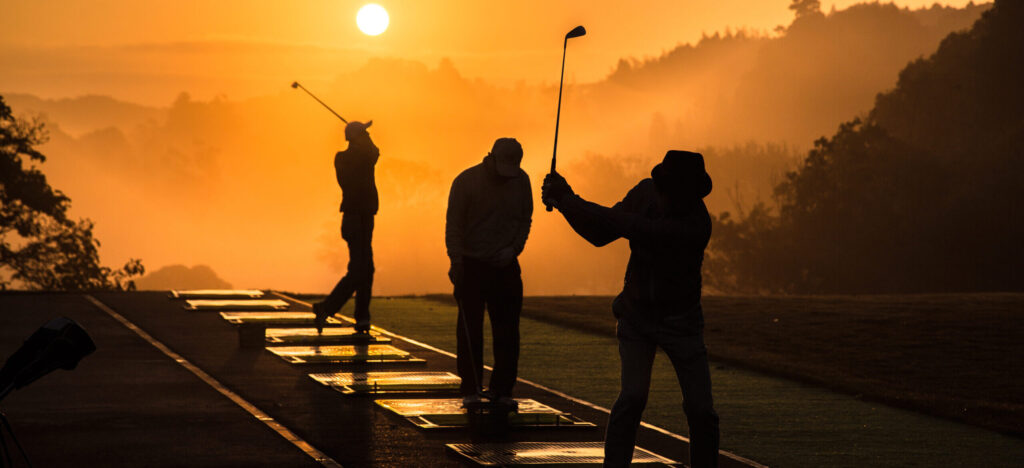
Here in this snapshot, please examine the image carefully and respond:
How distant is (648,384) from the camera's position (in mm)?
7691

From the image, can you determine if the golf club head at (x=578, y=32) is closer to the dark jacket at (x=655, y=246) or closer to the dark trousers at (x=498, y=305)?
the dark jacket at (x=655, y=246)

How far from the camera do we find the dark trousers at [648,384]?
7.64m

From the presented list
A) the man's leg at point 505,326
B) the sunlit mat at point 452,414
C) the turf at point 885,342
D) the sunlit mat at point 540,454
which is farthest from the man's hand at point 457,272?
the turf at point 885,342

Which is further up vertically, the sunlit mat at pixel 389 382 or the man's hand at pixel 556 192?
the man's hand at pixel 556 192

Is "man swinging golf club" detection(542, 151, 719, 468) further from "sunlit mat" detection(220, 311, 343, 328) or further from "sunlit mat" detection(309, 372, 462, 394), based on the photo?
"sunlit mat" detection(220, 311, 343, 328)

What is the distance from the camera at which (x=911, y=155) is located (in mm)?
54562

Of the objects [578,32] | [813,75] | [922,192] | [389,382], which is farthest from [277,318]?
[813,75]

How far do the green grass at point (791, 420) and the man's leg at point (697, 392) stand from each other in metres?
2.38

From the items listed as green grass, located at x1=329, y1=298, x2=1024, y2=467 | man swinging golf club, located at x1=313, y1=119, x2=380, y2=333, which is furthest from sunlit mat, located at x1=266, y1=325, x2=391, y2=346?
green grass, located at x1=329, y1=298, x2=1024, y2=467

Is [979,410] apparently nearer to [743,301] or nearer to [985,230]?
[743,301]

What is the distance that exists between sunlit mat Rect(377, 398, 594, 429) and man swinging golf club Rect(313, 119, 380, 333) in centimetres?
481

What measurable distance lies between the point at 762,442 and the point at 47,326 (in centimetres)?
751

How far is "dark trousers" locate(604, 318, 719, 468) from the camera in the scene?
7.64 meters

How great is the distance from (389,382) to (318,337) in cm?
410
